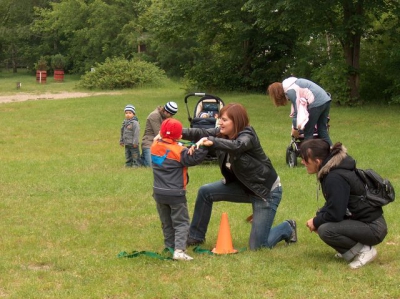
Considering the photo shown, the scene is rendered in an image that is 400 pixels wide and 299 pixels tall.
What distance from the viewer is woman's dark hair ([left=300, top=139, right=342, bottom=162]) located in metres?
6.75

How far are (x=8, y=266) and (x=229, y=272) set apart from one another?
2.26 m

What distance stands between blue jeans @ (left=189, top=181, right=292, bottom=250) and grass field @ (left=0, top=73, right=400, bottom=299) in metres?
0.17

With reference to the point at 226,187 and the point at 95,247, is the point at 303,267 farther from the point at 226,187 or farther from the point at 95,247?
the point at 95,247

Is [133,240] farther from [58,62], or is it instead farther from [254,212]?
[58,62]

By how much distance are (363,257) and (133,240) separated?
276 centimetres

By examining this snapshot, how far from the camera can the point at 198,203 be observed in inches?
308

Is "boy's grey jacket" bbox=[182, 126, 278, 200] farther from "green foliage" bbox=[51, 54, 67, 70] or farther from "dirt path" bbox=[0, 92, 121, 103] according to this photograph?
"green foliage" bbox=[51, 54, 67, 70]

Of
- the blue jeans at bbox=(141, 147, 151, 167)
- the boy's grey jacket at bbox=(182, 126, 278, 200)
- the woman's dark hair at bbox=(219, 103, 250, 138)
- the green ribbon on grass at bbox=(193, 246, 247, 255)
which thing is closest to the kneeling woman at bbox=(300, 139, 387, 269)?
the boy's grey jacket at bbox=(182, 126, 278, 200)

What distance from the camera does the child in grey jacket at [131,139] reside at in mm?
14852

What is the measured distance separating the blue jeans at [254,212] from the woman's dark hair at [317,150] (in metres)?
0.88

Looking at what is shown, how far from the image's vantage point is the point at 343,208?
6.66 meters

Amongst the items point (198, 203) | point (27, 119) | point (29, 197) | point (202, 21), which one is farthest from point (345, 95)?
point (198, 203)

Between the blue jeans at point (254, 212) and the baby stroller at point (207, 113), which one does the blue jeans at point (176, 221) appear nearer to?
the blue jeans at point (254, 212)

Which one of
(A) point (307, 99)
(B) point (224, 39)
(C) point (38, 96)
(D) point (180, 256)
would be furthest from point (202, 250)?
(C) point (38, 96)
